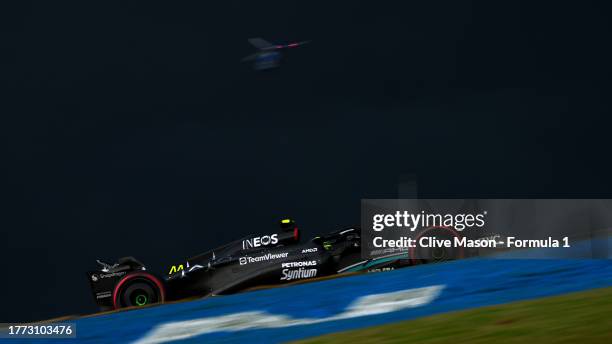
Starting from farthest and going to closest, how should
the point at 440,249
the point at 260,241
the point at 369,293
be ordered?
the point at 260,241 < the point at 440,249 < the point at 369,293

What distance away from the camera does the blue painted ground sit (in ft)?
23.5

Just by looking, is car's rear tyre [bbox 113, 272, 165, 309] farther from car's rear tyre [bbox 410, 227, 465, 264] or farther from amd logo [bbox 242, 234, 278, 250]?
car's rear tyre [bbox 410, 227, 465, 264]

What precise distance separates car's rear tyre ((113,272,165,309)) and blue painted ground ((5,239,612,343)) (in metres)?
3.05

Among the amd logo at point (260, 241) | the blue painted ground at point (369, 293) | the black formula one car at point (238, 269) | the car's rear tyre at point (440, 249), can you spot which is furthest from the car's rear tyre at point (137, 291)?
the car's rear tyre at point (440, 249)

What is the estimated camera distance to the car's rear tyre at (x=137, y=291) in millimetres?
12516

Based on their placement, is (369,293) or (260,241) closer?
(369,293)

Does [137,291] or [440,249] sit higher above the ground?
[440,249]

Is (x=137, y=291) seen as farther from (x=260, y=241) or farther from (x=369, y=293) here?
(x=369, y=293)

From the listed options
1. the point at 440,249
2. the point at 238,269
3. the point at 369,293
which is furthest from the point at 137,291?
the point at 369,293

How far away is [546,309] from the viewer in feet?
20.6

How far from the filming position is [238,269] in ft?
43.0

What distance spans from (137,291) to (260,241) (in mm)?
1885

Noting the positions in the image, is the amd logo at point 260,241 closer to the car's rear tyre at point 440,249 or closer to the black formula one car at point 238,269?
the black formula one car at point 238,269

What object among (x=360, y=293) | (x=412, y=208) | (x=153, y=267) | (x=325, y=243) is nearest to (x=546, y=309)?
(x=360, y=293)
